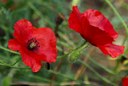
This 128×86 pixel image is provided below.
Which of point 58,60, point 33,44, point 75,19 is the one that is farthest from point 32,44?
point 58,60

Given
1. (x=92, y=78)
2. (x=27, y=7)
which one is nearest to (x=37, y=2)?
(x=27, y=7)

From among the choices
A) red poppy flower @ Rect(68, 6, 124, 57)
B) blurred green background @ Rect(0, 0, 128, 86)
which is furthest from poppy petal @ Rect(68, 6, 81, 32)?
blurred green background @ Rect(0, 0, 128, 86)

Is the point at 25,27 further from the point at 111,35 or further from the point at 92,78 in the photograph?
the point at 92,78

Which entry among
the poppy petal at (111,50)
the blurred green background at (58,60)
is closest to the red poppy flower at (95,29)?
the poppy petal at (111,50)

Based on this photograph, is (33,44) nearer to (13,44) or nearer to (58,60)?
(13,44)

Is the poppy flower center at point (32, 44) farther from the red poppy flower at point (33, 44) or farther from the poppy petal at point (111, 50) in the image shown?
the poppy petal at point (111, 50)

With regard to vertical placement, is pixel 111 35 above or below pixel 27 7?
above

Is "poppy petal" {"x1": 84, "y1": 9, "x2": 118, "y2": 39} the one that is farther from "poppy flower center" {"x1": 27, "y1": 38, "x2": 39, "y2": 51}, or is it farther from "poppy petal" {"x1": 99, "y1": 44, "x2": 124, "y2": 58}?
"poppy flower center" {"x1": 27, "y1": 38, "x2": 39, "y2": 51}
